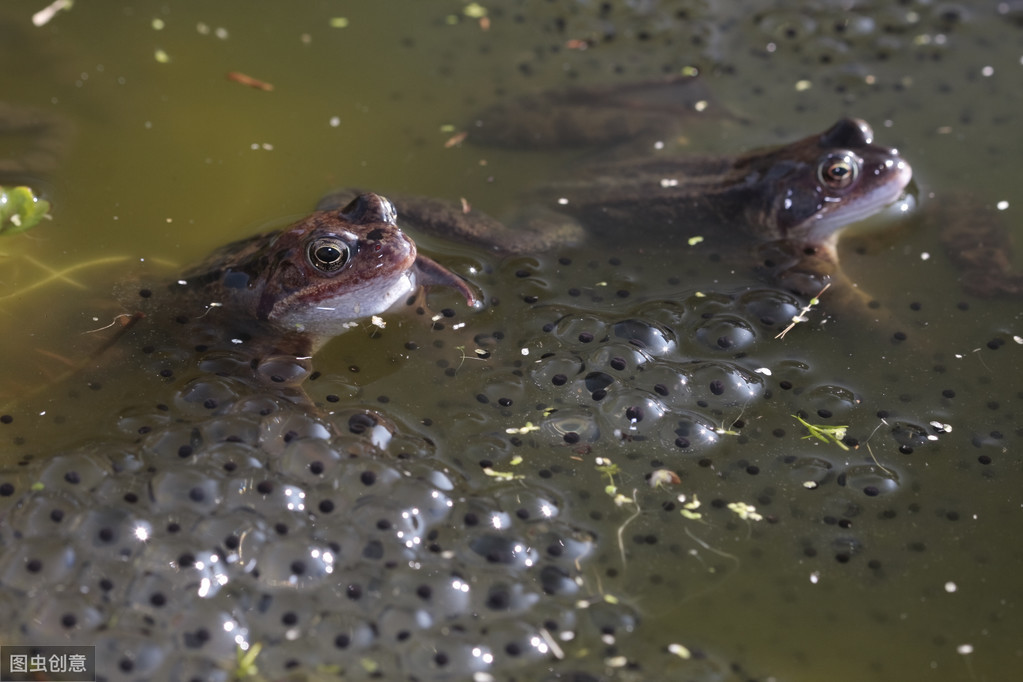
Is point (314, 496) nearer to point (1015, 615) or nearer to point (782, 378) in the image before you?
point (782, 378)

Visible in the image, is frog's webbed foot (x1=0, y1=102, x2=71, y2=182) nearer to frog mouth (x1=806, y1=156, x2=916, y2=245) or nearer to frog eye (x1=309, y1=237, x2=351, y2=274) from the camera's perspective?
frog eye (x1=309, y1=237, x2=351, y2=274)

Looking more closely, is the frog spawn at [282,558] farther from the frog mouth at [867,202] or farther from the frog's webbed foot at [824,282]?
the frog mouth at [867,202]

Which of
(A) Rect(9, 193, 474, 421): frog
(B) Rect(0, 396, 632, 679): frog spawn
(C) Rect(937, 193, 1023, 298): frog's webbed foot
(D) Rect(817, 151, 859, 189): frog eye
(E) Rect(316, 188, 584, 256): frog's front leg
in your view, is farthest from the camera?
(D) Rect(817, 151, 859, 189): frog eye

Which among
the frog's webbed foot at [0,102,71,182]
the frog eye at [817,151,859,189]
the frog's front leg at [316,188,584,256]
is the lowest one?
the frog's webbed foot at [0,102,71,182]

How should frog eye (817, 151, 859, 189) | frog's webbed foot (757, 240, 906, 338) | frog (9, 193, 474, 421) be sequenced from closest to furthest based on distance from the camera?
frog (9, 193, 474, 421)
frog's webbed foot (757, 240, 906, 338)
frog eye (817, 151, 859, 189)

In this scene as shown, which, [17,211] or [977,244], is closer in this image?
[17,211]

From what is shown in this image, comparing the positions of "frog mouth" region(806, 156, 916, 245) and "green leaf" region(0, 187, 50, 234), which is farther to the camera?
"frog mouth" region(806, 156, 916, 245)

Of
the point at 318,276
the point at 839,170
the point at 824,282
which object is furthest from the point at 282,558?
the point at 839,170

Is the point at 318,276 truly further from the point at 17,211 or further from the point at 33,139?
the point at 33,139

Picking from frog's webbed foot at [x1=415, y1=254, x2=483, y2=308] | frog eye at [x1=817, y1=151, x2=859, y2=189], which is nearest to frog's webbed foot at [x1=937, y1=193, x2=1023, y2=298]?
frog eye at [x1=817, y1=151, x2=859, y2=189]
